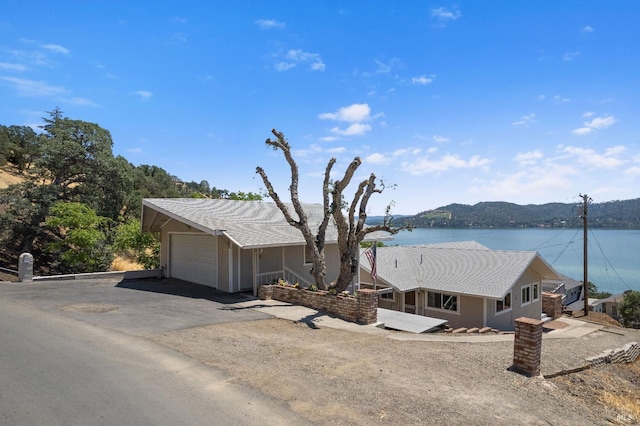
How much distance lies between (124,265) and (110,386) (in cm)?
2075

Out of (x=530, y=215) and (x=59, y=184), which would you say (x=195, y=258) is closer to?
(x=59, y=184)

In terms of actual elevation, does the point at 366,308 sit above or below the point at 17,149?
below

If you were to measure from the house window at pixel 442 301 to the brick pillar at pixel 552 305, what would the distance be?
7.05 meters

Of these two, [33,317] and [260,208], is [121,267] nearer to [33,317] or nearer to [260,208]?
[260,208]

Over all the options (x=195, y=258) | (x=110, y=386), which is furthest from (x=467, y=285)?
(x=110, y=386)

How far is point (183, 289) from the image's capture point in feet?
51.4

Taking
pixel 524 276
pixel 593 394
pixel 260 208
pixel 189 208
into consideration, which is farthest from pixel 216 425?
pixel 524 276

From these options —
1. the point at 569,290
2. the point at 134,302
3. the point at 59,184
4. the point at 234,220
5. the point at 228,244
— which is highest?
the point at 59,184

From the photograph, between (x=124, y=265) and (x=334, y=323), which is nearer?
(x=334, y=323)

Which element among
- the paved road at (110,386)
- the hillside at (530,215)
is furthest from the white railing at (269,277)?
the hillside at (530,215)

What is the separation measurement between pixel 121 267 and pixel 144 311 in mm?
14046

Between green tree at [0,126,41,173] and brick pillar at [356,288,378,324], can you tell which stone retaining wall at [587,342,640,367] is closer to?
brick pillar at [356,288,378,324]

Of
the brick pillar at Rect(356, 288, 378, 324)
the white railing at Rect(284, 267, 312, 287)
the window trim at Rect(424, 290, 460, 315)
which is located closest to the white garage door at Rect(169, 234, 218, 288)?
the white railing at Rect(284, 267, 312, 287)

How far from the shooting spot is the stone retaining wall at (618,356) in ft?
35.6
